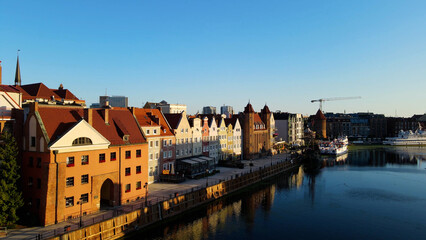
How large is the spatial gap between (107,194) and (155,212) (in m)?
7.57

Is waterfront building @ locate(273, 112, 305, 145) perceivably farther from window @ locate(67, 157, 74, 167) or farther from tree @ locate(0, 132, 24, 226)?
tree @ locate(0, 132, 24, 226)

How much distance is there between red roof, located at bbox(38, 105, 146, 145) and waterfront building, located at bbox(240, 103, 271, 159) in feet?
163

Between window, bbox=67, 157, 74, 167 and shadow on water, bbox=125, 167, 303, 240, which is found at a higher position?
window, bbox=67, 157, 74, 167

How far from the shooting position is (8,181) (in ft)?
110

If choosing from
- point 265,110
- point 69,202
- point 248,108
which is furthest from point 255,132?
point 69,202

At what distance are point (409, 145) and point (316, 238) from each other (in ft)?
592

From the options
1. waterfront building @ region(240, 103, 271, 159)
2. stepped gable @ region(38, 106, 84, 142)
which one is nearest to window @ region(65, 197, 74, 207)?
stepped gable @ region(38, 106, 84, 142)

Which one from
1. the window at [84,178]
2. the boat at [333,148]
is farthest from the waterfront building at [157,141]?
the boat at [333,148]

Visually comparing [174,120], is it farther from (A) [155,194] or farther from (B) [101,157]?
(B) [101,157]

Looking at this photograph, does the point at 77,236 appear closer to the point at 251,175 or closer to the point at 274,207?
the point at 274,207

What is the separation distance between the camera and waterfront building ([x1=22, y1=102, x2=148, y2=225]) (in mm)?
35031

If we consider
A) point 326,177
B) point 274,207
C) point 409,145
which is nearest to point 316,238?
point 274,207

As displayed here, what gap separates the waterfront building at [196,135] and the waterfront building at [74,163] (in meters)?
25.1

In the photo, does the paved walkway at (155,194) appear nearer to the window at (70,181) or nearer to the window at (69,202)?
the window at (69,202)
